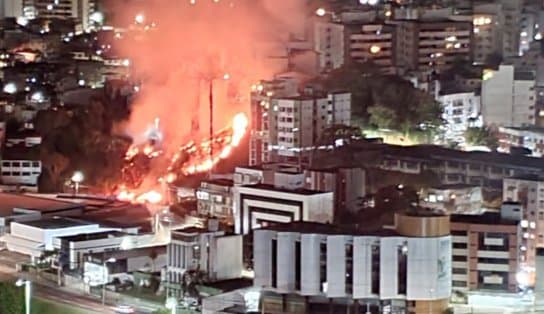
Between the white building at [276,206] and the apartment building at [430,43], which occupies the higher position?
the apartment building at [430,43]

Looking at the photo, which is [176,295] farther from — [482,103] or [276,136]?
[482,103]

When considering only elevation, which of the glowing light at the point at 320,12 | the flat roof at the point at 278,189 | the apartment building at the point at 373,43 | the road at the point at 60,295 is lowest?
the road at the point at 60,295

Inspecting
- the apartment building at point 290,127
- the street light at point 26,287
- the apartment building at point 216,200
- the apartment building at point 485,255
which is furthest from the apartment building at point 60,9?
the apartment building at point 485,255

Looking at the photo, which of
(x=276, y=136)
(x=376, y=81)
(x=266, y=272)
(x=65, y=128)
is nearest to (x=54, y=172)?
(x=65, y=128)

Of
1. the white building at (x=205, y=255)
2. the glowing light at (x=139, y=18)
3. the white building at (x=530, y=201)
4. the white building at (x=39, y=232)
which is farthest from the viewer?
the glowing light at (x=139, y=18)

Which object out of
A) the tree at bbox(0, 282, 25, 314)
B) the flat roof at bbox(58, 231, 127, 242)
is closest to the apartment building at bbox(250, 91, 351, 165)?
the flat roof at bbox(58, 231, 127, 242)

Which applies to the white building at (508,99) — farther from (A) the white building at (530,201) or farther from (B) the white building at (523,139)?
(A) the white building at (530,201)

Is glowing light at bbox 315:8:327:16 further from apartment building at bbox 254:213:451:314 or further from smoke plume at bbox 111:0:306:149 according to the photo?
apartment building at bbox 254:213:451:314
